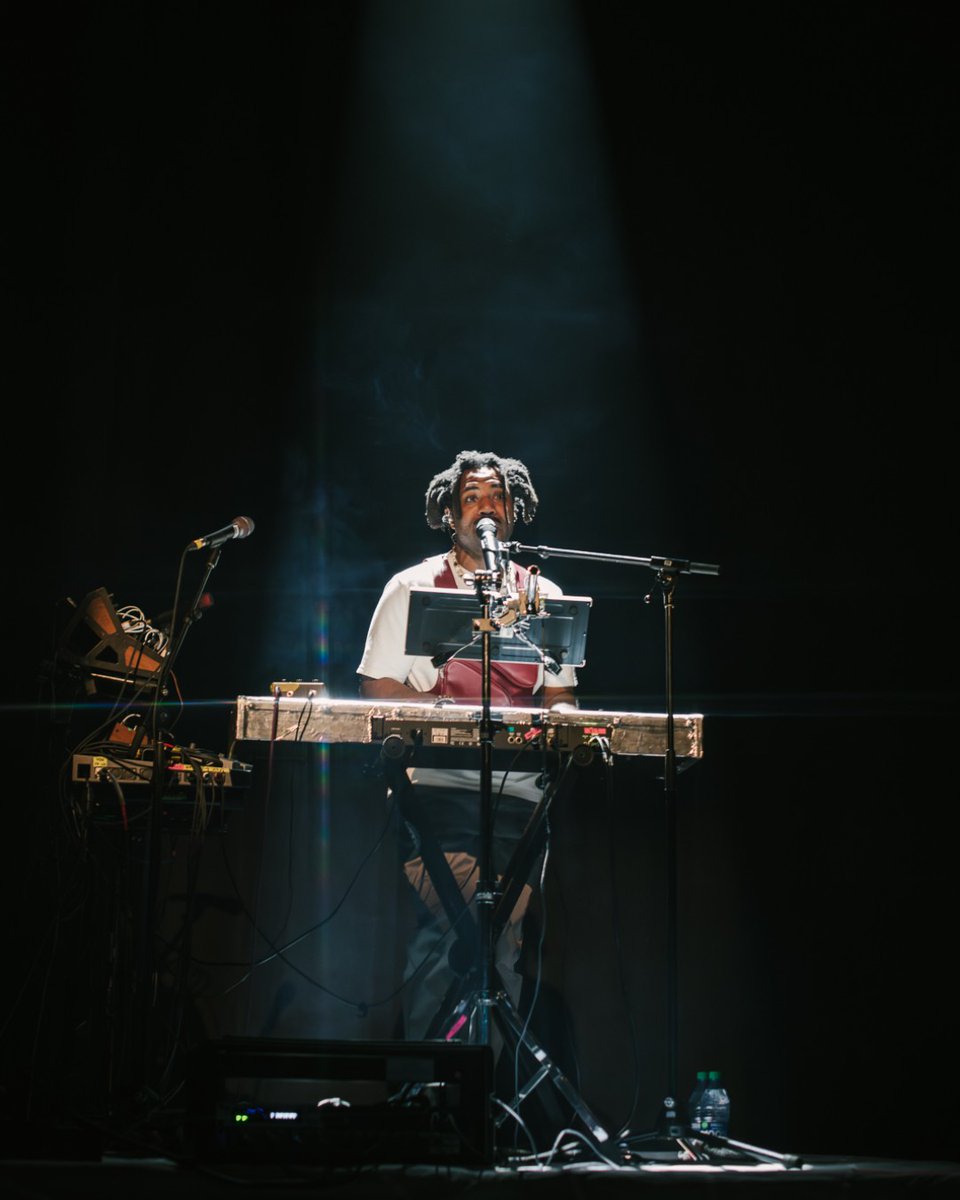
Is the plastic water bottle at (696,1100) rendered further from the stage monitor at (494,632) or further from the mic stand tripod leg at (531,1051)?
the stage monitor at (494,632)

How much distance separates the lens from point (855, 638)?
5.12 m

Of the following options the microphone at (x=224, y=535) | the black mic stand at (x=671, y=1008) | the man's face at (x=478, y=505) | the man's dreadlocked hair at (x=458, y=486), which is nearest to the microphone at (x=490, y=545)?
the black mic stand at (x=671, y=1008)

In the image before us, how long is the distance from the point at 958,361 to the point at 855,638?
135cm

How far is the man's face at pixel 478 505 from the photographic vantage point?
15.3 ft

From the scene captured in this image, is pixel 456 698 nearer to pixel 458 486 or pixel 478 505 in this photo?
pixel 478 505

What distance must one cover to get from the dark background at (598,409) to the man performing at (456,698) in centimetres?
36

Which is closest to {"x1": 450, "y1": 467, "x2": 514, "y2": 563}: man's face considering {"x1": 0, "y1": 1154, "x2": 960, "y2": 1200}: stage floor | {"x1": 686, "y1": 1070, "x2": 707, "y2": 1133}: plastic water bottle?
{"x1": 686, "y1": 1070, "x2": 707, "y2": 1133}: plastic water bottle

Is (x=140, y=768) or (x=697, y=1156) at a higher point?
(x=140, y=768)

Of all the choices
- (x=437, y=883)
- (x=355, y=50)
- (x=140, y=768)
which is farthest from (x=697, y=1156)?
(x=355, y=50)

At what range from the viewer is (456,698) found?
4.01 meters

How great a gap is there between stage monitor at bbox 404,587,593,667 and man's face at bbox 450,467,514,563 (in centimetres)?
96

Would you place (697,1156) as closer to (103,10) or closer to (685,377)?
(685,377)

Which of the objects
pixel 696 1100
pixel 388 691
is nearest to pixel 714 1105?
pixel 696 1100

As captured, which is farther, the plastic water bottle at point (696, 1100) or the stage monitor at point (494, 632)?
the plastic water bottle at point (696, 1100)
